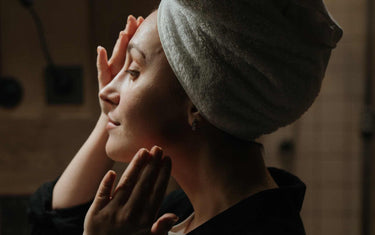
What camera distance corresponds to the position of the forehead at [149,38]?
0.60 metres

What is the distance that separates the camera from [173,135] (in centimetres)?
60

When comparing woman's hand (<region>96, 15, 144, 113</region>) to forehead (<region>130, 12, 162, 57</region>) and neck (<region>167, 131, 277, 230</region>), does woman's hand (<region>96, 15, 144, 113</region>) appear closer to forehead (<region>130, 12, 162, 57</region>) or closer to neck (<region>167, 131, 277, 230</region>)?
forehead (<region>130, 12, 162, 57</region>)

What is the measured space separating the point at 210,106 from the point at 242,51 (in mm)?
81

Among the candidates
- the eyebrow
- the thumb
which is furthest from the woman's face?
the thumb

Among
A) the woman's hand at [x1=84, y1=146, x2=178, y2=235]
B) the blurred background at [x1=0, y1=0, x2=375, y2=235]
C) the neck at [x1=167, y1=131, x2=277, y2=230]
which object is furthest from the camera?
the blurred background at [x1=0, y1=0, x2=375, y2=235]

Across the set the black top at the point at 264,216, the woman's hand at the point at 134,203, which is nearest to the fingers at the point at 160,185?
the woman's hand at the point at 134,203

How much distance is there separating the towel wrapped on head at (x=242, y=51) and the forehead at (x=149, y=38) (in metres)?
0.02

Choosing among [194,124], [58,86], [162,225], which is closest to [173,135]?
[194,124]

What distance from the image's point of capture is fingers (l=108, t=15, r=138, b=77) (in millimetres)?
667

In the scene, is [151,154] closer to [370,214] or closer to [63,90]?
[63,90]

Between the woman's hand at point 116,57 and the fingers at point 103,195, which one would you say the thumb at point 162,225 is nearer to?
the fingers at point 103,195

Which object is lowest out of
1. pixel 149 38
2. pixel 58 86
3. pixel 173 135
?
pixel 58 86

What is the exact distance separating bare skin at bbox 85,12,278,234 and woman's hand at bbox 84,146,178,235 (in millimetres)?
73

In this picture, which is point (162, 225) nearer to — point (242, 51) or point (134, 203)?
point (134, 203)
